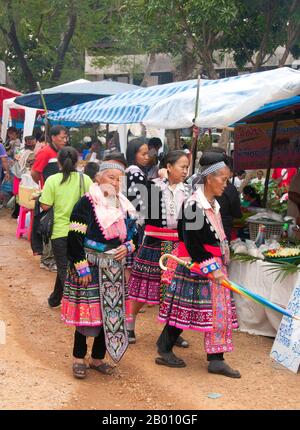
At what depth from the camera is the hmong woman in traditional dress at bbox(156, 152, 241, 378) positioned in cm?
566

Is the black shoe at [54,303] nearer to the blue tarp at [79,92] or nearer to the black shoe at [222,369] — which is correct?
the black shoe at [222,369]

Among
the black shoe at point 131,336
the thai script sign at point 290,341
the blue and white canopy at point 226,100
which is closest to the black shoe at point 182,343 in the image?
the black shoe at point 131,336

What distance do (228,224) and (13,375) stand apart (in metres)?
2.61

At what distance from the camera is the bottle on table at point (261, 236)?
7.61 metres

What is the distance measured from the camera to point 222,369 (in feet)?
19.5

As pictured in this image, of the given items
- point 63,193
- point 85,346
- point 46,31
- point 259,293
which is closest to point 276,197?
point 259,293

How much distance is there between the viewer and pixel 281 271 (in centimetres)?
691

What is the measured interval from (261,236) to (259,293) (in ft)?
2.37

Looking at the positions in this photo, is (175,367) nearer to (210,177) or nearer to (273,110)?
(210,177)

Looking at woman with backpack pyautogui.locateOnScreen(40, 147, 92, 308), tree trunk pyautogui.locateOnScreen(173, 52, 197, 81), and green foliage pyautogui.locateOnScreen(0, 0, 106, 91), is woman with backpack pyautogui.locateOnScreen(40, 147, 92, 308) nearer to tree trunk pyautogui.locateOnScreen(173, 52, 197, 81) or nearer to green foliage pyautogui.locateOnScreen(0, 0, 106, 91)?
tree trunk pyautogui.locateOnScreen(173, 52, 197, 81)

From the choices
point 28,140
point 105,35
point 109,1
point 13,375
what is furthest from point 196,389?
point 105,35

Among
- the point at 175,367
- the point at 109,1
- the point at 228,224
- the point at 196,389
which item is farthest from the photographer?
the point at 109,1

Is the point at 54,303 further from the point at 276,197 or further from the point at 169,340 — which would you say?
the point at 276,197
